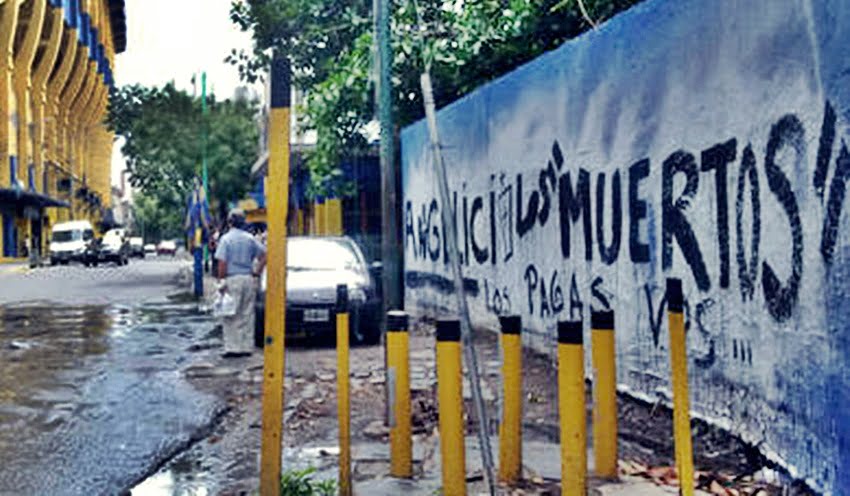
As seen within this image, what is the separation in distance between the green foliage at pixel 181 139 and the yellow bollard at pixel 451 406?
34.3 meters

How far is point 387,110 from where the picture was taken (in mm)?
7016

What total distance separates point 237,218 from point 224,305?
101 cm

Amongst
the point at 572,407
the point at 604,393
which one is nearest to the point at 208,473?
the point at 604,393

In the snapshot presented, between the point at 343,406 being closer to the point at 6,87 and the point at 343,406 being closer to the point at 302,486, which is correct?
the point at 302,486

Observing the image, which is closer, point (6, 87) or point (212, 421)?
point (212, 421)

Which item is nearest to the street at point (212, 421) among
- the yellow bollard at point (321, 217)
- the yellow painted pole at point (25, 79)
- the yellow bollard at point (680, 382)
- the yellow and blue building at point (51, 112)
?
the yellow bollard at point (680, 382)

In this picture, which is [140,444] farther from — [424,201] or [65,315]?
[65,315]

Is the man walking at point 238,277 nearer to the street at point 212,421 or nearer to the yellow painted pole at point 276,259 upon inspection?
the street at point 212,421

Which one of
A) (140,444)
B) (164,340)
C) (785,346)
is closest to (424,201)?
(164,340)

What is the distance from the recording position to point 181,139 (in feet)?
130

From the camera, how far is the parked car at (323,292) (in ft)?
39.4

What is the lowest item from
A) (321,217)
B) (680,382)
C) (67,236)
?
(680,382)

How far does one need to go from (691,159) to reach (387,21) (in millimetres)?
2299

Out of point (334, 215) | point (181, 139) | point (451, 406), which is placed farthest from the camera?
point (181, 139)
